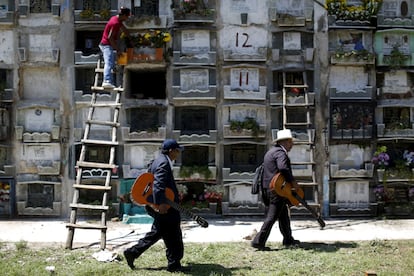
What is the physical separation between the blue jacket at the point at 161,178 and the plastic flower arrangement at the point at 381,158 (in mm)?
7545

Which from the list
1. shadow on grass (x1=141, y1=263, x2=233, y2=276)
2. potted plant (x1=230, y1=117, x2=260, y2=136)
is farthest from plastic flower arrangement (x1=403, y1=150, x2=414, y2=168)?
shadow on grass (x1=141, y1=263, x2=233, y2=276)

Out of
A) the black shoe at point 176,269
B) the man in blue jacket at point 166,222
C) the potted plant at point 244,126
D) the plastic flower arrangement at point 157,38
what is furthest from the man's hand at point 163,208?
the plastic flower arrangement at point 157,38

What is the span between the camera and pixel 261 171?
368 inches

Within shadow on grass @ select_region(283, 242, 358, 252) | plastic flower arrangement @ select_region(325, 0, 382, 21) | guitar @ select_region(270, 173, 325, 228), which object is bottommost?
shadow on grass @ select_region(283, 242, 358, 252)

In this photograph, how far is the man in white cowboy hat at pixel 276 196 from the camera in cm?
886

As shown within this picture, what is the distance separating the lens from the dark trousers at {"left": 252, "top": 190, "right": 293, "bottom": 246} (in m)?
8.84

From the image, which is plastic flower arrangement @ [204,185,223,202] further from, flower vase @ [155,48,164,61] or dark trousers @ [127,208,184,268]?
dark trousers @ [127,208,184,268]

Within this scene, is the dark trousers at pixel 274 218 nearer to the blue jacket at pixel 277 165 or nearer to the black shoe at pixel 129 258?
the blue jacket at pixel 277 165

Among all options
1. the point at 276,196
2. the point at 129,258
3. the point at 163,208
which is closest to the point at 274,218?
the point at 276,196

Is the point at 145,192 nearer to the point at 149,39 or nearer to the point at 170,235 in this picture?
the point at 170,235

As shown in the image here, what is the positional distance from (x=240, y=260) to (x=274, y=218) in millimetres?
1037

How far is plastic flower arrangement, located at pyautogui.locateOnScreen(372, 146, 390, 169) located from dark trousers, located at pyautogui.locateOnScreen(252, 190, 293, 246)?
16.7ft

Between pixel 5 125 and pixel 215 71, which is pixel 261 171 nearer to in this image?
pixel 215 71

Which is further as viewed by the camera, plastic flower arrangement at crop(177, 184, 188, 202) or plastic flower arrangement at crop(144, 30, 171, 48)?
plastic flower arrangement at crop(144, 30, 171, 48)
